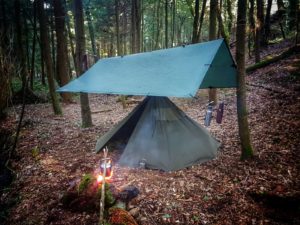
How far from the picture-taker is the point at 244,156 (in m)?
5.52

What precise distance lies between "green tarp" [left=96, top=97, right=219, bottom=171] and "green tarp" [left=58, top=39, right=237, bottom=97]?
970 mm

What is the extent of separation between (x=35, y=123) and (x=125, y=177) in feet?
20.4

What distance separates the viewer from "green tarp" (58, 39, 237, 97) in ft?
15.1

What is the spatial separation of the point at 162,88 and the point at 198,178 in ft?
6.97

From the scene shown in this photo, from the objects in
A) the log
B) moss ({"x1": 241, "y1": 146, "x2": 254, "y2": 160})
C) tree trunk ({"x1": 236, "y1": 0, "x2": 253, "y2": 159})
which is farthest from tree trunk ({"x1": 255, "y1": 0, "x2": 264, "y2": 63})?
moss ({"x1": 241, "y1": 146, "x2": 254, "y2": 160})

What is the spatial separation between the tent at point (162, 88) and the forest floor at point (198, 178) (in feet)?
1.29

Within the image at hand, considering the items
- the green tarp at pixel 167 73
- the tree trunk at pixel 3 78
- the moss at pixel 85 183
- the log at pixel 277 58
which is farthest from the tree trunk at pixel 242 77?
the log at pixel 277 58

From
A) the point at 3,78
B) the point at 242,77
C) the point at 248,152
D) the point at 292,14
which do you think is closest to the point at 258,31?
the point at 292,14

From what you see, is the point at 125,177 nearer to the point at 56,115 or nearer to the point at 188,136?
the point at 188,136

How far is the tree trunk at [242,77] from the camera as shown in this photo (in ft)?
16.2

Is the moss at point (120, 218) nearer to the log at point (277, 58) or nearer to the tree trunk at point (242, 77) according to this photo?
the tree trunk at point (242, 77)

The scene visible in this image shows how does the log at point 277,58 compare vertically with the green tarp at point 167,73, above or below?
above

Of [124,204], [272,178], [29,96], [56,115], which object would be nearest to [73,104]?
[29,96]

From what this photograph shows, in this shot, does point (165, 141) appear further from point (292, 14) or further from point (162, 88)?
point (292, 14)
